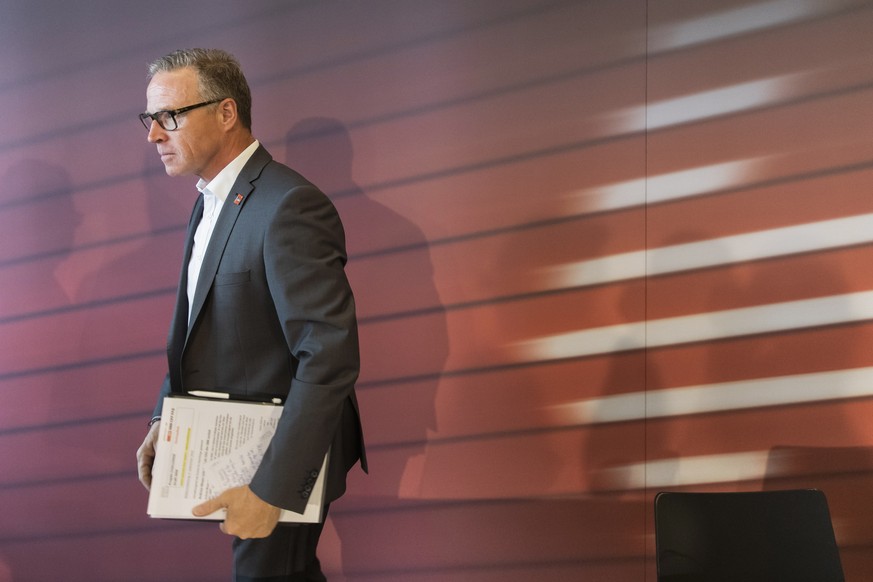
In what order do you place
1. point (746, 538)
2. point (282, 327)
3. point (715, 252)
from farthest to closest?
point (715, 252), point (746, 538), point (282, 327)

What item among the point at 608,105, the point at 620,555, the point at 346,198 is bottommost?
the point at 620,555

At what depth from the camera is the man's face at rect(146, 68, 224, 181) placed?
2010mm

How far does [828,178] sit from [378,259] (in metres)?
1.46

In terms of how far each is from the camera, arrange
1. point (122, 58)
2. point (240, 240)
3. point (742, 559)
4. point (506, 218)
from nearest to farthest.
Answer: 1. point (240, 240)
2. point (742, 559)
3. point (506, 218)
4. point (122, 58)

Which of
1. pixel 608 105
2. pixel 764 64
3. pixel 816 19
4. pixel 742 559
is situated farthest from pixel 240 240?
pixel 816 19

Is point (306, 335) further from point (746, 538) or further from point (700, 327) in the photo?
point (700, 327)

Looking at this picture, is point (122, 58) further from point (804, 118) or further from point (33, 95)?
point (804, 118)

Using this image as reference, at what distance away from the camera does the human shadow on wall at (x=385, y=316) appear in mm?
2820

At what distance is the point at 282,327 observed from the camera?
182 cm

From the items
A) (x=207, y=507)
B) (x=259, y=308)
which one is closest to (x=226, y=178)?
(x=259, y=308)

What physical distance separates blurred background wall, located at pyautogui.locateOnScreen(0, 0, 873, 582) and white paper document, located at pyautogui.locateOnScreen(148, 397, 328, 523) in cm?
113

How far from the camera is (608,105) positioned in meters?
2.70

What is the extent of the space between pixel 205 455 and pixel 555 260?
140 cm

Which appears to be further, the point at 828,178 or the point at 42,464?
the point at 42,464
